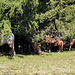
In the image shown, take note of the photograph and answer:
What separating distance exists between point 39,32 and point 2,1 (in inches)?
170

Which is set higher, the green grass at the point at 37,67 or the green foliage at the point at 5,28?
the green foliage at the point at 5,28

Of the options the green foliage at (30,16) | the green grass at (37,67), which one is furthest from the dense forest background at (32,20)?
the green grass at (37,67)

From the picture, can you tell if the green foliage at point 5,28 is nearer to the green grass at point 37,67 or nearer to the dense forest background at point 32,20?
the dense forest background at point 32,20

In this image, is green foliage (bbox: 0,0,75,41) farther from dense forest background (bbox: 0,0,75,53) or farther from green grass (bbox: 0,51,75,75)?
green grass (bbox: 0,51,75,75)

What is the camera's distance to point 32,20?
1550 centimetres

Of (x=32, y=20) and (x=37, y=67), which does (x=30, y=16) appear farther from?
(x=37, y=67)

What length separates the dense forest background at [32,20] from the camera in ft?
46.8

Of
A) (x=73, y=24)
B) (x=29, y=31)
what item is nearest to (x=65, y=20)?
(x=73, y=24)

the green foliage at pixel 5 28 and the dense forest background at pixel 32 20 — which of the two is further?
the dense forest background at pixel 32 20

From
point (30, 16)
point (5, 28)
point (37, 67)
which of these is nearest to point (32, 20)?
point (30, 16)

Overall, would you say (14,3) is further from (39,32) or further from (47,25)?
(47,25)

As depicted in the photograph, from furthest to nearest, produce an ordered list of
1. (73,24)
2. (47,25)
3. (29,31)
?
1. (73,24)
2. (47,25)
3. (29,31)

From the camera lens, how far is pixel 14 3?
46.2 feet

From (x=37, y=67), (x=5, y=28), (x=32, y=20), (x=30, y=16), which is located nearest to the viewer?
(x=37, y=67)
